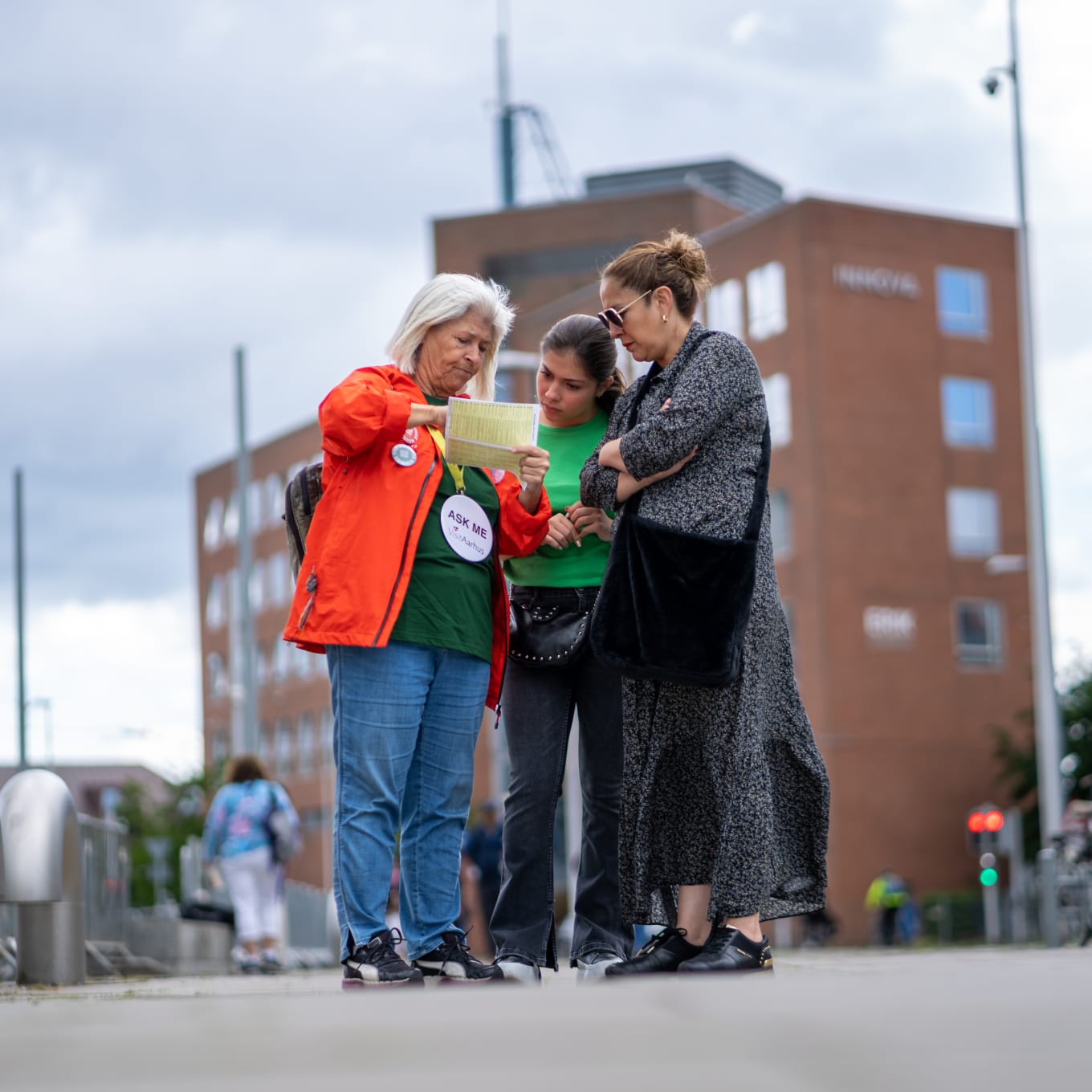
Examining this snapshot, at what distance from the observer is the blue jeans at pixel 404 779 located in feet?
16.3

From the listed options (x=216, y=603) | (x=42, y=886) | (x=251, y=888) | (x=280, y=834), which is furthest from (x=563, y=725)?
(x=216, y=603)

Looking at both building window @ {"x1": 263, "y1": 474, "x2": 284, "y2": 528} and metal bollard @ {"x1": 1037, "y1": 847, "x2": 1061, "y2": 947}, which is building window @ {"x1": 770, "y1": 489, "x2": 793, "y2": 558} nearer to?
metal bollard @ {"x1": 1037, "y1": 847, "x2": 1061, "y2": 947}

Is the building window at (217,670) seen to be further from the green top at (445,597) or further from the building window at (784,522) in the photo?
the green top at (445,597)

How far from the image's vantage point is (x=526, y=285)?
65.9 metres

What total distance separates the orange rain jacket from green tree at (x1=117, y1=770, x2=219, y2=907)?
143 feet

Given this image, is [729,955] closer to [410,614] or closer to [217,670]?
[410,614]

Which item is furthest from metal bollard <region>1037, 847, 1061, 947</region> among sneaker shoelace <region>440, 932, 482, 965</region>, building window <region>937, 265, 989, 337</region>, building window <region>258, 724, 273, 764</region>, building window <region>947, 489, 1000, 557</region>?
building window <region>258, 724, 273, 764</region>

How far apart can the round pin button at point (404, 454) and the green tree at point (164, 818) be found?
143 ft

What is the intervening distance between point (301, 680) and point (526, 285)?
20.7 m

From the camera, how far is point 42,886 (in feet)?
24.6

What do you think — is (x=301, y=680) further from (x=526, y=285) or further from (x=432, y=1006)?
(x=432, y=1006)

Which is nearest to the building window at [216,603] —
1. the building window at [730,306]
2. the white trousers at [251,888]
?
the building window at [730,306]

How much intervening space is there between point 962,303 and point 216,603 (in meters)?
44.5

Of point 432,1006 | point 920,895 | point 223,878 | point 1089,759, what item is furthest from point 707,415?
point 920,895
